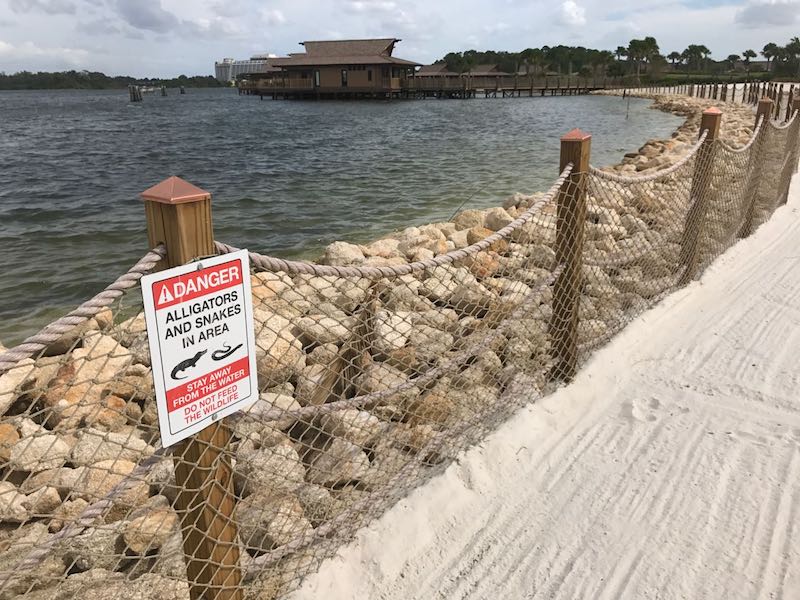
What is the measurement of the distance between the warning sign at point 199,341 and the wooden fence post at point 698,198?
14.4 feet

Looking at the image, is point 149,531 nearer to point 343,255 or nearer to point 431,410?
point 431,410

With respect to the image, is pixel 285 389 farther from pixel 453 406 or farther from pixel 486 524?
pixel 486 524

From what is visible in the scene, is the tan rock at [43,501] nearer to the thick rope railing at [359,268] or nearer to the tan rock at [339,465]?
the tan rock at [339,465]

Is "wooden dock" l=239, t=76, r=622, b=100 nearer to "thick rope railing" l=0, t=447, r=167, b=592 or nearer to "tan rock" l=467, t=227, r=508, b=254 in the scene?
"tan rock" l=467, t=227, r=508, b=254

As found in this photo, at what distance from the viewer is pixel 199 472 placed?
1.83 metres

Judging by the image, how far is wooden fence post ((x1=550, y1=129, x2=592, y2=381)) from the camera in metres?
3.37

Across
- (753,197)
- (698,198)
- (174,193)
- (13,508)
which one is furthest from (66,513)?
(753,197)

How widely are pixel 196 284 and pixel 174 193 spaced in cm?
22

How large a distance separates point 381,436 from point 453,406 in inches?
18.1

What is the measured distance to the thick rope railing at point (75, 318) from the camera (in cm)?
137

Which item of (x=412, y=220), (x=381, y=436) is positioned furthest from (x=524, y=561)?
(x=412, y=220)

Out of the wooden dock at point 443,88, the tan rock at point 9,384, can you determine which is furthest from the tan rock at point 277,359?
the wooden dock at point 443,88

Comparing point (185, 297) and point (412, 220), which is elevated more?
point (185, 297)

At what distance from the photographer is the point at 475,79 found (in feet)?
236
